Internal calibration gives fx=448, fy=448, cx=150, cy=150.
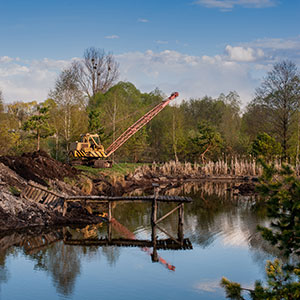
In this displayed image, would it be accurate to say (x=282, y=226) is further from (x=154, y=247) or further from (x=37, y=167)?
(x=37, y=167)

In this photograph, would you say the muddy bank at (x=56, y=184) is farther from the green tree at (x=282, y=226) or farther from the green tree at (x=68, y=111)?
the green tree at (x=282, y=226)

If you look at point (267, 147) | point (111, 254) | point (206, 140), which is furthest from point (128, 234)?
point (206, 140)

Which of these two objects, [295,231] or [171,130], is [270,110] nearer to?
[171,130]

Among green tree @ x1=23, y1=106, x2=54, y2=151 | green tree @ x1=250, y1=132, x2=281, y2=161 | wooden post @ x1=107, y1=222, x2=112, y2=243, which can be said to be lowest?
wooden post @ x1=107, y1=222, x2=112, y2=243

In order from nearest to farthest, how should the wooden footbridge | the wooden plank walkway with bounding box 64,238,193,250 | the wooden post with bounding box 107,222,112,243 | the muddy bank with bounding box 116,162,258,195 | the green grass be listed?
the wooden plank walkway with bounding box 64,238,193,250
the wooden footbridge
the wooden post with bounding box 107,222,112,243
the green grass
the muddy bank with bounding box 116,162,258,195

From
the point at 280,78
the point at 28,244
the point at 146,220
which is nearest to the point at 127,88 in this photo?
the point at 280,78

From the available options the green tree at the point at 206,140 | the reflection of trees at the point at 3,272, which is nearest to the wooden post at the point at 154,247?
the reflection of trees at the point at 3,272

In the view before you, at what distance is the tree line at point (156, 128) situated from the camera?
37.9 metres

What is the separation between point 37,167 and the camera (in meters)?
25.4

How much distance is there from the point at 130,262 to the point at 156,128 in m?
40.8

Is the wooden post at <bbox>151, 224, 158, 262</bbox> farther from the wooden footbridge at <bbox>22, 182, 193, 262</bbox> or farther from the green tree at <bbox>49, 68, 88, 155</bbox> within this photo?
the green tree at <bbox>49, 68, 88, 155</bbox>

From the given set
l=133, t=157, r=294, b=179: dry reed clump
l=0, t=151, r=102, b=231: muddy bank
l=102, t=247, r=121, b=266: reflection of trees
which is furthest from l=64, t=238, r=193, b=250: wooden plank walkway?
l=133, t=157, r=294, b=179: dry reed clump

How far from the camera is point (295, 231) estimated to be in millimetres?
7973

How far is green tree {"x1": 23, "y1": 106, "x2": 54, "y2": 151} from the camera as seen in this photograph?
35222 millimetres
